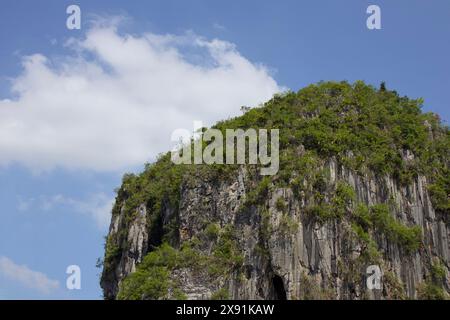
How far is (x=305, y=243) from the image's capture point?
122ft

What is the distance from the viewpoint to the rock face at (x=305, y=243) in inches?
1432

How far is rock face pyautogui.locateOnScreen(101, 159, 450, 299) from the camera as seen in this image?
36.4 metres

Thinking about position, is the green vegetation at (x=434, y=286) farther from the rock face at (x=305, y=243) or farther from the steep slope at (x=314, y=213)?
the rock face at (x=305, y=243)

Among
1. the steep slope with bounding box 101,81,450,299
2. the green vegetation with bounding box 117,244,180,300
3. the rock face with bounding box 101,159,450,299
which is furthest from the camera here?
the green vegetation with bounding box 117,244,180,300

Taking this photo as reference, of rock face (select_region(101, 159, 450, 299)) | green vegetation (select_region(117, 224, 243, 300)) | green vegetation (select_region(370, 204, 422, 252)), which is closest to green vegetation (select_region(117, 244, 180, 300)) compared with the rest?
green vegetation (select_region(117, 224, 243, 300))

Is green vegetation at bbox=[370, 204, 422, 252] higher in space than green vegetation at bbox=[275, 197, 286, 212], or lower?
lower

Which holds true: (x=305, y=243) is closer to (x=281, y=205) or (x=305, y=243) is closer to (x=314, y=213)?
(x=314, y=213)

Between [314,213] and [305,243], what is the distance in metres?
1.81

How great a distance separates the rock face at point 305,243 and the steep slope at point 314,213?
0.21ft

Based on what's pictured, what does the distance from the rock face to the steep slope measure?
6 centimetres

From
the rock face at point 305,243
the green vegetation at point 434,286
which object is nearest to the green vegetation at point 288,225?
the rock face at point 305,243

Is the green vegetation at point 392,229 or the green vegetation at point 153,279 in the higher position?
the green vegetation at point 392,229

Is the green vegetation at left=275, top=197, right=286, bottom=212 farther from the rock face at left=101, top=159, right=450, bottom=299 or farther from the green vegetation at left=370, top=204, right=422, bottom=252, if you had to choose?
the green vegetation at left=370, top=204, right=422, bottom=252

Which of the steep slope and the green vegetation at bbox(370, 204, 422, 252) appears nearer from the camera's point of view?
the steep slope
